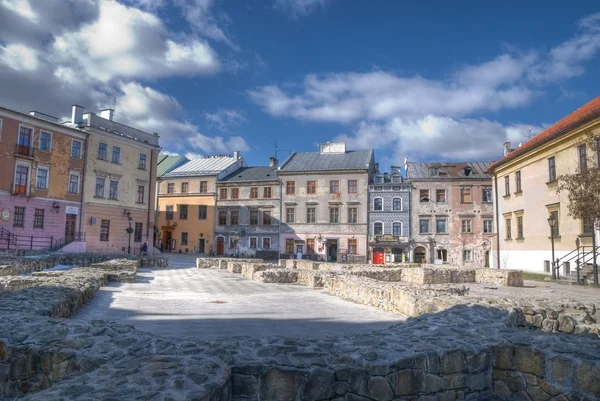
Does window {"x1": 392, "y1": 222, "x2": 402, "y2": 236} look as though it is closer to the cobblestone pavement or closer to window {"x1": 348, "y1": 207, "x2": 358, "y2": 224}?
window {"x1": 348, "y1": 207, "x2": 358, "y2": 224}

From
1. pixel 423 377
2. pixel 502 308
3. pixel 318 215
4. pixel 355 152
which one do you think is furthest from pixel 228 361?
pixel 355 152

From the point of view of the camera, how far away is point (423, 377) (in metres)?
4.78

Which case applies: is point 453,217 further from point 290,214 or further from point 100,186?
point 100,186

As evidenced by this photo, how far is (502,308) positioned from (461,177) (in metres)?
39.2

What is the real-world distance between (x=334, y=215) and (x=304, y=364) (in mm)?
42599

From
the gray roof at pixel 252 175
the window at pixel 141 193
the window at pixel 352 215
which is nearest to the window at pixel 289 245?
the window at pixel 352 215

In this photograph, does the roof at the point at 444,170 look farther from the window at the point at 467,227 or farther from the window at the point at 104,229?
the window at the point at 104,229

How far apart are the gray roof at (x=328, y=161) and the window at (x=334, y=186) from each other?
4.69 ft

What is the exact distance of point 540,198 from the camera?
88.9ft

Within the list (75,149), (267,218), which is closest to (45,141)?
(75,149)

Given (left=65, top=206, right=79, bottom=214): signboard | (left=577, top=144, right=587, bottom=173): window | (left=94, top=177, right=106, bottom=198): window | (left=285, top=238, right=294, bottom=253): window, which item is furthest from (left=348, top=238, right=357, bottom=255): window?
(left=65, top=206, right=79, bottom=214): signboard

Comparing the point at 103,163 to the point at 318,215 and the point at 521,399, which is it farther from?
the point at 521,399

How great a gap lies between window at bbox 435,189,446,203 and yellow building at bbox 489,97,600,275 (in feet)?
33.7

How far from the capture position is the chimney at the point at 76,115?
40312 mm
